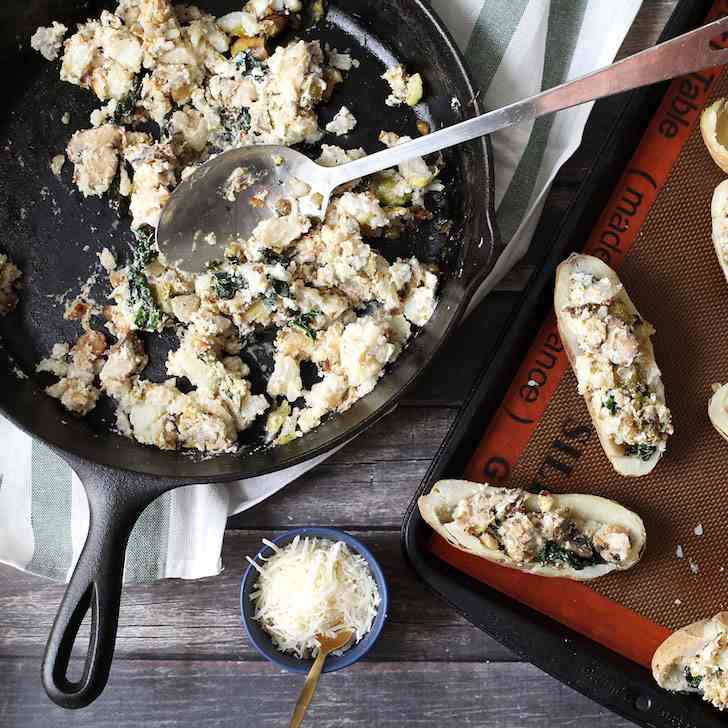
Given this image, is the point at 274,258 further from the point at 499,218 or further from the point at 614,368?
the point at 614,368

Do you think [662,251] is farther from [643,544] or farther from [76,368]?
[76,368]

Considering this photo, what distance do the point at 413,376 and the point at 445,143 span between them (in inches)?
25.3

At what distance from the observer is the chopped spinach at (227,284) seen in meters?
2.41

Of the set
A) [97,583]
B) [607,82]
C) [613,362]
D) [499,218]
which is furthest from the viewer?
[499,218]

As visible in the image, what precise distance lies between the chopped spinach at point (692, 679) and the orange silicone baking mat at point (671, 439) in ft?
0.38

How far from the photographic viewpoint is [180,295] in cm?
244

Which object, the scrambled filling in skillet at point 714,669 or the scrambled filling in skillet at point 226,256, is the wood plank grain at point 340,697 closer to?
the scrambled filling in skillet at point 714,669

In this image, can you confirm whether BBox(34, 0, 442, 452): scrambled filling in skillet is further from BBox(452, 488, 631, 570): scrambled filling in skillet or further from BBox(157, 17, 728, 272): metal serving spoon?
BBox(452, 488, 631, 570): scrambled filling in skillet

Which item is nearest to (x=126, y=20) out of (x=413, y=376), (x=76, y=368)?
(x=76, y=368)

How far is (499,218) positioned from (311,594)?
130 cm

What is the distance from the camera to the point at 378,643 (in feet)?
8.80

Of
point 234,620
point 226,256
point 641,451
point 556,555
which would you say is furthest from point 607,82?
point 234,620

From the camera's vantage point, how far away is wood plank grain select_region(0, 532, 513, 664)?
266cm

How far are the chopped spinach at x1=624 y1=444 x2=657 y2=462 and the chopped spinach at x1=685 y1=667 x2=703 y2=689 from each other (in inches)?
25.0
